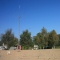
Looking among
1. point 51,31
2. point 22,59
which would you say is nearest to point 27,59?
point 22,59

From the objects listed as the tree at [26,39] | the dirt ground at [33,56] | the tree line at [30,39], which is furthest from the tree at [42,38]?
the dirt ground at [33,56]

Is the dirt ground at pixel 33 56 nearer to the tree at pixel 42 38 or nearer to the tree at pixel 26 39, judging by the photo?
the tree at pixel 26 39

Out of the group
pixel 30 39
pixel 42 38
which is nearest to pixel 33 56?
pixel 30 39

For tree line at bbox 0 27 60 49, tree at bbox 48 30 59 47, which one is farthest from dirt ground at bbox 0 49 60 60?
tree at bbox 48 30 59 47

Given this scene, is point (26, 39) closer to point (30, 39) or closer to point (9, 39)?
point (30, 39)

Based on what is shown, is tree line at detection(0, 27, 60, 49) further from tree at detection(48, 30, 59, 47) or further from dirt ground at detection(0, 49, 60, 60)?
dirt ground at detection(0, 49, 60, 60)

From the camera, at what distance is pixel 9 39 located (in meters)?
60.3

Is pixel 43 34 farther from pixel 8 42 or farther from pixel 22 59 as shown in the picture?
pixel 22 59

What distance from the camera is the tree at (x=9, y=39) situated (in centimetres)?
5858

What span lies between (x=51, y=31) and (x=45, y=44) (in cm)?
649

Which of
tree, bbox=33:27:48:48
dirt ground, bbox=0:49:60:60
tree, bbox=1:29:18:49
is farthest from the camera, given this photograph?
tree, bbox=33:27:48:48

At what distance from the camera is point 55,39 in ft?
212

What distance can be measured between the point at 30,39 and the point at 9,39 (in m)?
7.12

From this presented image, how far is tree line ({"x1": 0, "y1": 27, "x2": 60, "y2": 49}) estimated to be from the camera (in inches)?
2333
